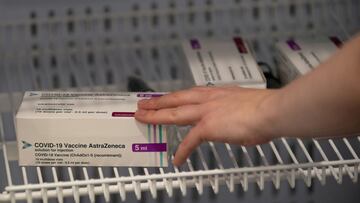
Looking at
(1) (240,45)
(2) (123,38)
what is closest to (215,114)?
(1) (240,45)

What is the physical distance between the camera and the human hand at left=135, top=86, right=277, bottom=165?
71 centimetres

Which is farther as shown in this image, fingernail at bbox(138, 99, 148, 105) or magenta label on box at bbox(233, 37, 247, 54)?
magenta label on box at bbox(233, 37, 247, 54)

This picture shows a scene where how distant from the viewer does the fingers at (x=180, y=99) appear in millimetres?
786

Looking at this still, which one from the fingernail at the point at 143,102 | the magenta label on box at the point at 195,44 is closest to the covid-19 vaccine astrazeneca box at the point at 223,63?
the magenta label on box at the point at 195,44

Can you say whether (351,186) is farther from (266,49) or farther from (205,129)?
(205,129)

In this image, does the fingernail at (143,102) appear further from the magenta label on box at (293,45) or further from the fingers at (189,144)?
the magenta label on box at (293,45)

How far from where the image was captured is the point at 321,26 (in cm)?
114

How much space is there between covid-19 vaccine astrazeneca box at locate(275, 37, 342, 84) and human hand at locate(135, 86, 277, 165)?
190 millimetres

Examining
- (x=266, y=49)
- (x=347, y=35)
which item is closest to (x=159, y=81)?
(x=266, y=49)

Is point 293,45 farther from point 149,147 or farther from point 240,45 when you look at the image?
point 149,147

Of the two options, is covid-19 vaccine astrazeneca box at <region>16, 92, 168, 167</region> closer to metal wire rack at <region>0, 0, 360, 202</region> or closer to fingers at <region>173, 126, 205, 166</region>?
fingers at <region>173, 126, 205, 166</region>

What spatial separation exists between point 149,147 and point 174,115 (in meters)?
0.06

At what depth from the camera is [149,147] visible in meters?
0.80

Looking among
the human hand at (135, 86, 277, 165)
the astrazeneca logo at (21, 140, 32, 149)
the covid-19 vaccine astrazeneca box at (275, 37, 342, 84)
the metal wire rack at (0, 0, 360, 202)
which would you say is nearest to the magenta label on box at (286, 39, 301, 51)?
the covid-19 vaccine astrazeneca box at (275, 37, 342, 84)
